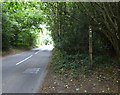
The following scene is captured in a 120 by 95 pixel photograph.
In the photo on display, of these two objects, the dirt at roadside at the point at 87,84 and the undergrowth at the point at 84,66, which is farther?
the undergrowth at the point at 84,66

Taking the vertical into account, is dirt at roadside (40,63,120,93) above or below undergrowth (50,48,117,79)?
below

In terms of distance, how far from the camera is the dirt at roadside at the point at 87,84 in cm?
943

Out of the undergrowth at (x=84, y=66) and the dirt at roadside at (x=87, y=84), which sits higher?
the undergrowth at (x=84, y=66)

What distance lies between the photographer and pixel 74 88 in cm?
977

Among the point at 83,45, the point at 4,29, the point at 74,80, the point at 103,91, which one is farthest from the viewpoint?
the point at 4,29

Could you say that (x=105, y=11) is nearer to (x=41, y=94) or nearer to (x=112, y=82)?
(x=112, y=82)

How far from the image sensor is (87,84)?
1030 cm

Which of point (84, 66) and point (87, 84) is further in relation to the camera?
point (84, 66)

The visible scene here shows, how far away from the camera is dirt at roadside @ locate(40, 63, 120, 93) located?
9.43 m

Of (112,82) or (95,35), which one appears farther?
(95,35)

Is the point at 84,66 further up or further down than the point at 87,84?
further up

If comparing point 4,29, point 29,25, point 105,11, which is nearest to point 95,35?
point 105,11

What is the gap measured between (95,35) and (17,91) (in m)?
8.42

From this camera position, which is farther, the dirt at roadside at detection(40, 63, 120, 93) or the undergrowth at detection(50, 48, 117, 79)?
the undergrowth at detection(50, 48, 117, 79)
